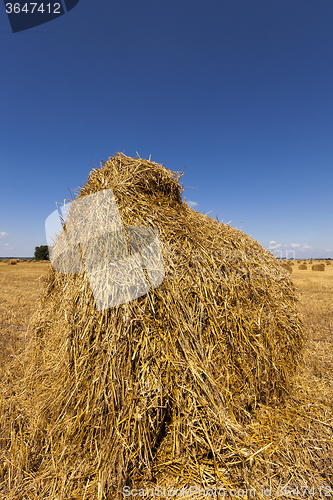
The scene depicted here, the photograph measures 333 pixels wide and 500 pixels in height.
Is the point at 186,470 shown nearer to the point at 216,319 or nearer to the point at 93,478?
the point at 93,478

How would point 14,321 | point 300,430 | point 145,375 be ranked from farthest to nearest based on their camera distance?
point 14,321
point 300,430
point 145,375

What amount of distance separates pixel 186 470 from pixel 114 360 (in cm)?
126

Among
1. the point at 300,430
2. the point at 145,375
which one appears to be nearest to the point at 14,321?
the point at 145,375

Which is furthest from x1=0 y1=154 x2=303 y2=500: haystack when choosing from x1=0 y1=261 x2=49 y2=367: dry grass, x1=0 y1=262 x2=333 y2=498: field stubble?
x1=0 y1=261 x2=49 y2=367: dry grass

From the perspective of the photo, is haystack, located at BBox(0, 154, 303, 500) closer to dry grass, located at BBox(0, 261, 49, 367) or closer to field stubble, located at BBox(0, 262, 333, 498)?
field stubble, located at BBox(0, 262, 333, 498)

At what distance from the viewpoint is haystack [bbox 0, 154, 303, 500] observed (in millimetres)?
2369

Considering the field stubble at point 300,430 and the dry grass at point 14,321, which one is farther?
the dry grass at point 14,321

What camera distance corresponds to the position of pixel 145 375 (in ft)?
8.18

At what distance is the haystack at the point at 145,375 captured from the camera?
237cm

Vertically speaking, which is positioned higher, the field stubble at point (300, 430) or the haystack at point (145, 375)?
the haystack at point (145, 375)

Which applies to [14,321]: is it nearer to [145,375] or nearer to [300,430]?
[145,375]

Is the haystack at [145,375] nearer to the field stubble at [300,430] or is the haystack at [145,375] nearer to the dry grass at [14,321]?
the field stubble at [300,430]

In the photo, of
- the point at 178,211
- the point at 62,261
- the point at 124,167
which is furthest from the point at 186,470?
the point at 124,167

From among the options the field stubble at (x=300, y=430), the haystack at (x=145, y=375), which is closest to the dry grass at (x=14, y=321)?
the field stubble at (x=300, y=430)
